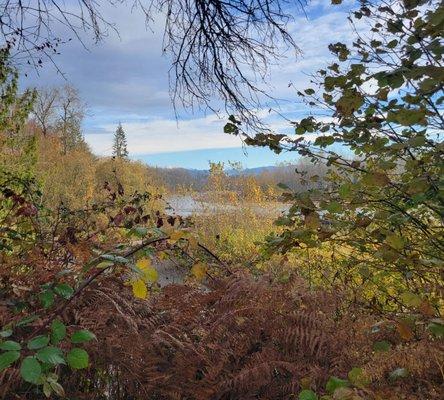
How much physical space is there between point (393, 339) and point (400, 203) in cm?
87

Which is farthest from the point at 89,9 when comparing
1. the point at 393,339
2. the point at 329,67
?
the point at 393,339

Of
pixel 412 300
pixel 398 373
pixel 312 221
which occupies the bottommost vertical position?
pixel 398 373

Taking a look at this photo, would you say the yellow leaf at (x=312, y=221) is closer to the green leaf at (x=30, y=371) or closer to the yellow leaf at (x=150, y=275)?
Result: the yellow leaf at (x=150, y=275)

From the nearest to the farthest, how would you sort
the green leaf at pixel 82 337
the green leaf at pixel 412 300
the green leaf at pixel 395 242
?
the green leaf at pixel 82 337 → the green leaf at pixel 412 300 → the green leaf at pixel 395 242

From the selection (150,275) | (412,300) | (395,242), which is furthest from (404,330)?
(150,275)

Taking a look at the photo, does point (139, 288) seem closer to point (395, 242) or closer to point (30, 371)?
point (30, 371)

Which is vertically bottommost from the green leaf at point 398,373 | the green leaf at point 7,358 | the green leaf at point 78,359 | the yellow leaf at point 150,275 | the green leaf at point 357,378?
the green leaf at point 398,373

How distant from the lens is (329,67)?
8.59 ft

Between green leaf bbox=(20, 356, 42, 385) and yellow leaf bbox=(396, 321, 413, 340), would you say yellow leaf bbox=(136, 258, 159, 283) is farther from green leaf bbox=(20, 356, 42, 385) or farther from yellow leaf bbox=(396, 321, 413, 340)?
yellow leaf bbox=(396, 321, 413, 340)

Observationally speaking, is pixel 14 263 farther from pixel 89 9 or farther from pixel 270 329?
pixel 89 9

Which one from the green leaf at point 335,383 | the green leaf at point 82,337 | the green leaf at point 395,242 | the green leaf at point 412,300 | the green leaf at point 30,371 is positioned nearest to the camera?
the green leaf at point 30,371

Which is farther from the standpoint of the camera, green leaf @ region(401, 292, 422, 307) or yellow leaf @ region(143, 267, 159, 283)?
green leaf @ region(401, 292, 422, 307)

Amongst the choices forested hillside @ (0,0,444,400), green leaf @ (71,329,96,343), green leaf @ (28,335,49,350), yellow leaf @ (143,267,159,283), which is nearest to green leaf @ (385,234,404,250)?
forested hillside @ (0,0,444,400)

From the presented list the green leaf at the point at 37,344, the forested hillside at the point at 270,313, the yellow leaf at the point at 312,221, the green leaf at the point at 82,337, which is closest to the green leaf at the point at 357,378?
the forested hillside at the point at 270,313
